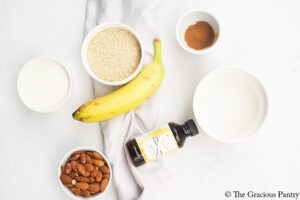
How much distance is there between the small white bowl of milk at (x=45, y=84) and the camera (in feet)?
2.94

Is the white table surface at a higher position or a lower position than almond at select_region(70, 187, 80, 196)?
higher

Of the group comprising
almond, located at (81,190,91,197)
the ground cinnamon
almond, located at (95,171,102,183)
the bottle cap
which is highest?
the ground cinnamon

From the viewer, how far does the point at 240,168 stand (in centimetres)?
94

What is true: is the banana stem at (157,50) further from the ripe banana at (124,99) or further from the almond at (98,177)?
the almond at (98,177)

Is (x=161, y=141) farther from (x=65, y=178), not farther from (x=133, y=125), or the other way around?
(x=65, y=178)

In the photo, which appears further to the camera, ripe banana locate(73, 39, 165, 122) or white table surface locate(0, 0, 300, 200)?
white table surface locate(0, 0, 300, 200)

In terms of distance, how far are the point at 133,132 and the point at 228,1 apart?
58cm

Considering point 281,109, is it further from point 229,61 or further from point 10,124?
point 10,124

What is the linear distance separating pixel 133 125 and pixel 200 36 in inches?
15.1

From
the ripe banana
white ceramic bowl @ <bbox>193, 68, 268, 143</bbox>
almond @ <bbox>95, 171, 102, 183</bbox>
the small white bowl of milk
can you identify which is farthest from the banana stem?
almond @ <bbox>95, 171, 102, 183</bbox>

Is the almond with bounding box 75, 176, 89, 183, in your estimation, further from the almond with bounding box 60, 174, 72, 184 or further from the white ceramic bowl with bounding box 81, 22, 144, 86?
the white ceramic bowl with bounding box 81, 22, 144, 86

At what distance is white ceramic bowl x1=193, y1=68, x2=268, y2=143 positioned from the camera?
84 centimetres

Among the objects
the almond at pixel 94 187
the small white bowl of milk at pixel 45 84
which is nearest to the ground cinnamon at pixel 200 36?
the small white bowl of milk at pixel 45 84

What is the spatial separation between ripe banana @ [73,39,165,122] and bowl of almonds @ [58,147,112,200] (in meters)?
0.13
